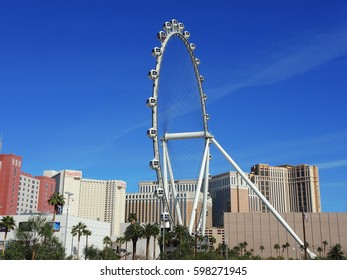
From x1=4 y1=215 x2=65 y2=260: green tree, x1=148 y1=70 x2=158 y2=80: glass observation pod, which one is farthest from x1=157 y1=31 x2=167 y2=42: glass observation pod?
x1=4 y1=215 x2=65 y2=260: green tree

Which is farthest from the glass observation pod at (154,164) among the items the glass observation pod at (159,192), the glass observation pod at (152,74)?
the glass observation pod at (152,74)

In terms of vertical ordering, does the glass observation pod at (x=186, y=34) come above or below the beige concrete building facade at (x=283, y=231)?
above

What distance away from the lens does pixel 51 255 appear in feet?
222

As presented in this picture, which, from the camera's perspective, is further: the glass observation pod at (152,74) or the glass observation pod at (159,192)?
the glass observation pod at (152,74)

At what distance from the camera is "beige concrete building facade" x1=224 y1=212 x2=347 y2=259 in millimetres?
166125

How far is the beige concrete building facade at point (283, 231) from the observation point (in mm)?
166125

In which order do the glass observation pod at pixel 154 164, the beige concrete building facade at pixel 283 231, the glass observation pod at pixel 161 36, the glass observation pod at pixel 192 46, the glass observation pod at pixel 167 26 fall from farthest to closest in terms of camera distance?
1. the beige concrete building facade at pixel 283 231
2. the glass observation pod at pixel 192 46
3. the glass observation pod at pixel 167 26
4. the glass observation pod at pixel 161 36
5. the glass observation pod at pixel 154 164

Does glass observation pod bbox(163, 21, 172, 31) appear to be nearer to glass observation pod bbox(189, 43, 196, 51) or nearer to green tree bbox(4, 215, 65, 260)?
glass observation pod bbox(189, 43, 196, 51)

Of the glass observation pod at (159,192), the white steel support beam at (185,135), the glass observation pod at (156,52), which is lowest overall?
the glass observation pod at (159,192)

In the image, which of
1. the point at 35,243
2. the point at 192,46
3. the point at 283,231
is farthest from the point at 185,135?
the point at 283,231

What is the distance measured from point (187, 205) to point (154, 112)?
129m

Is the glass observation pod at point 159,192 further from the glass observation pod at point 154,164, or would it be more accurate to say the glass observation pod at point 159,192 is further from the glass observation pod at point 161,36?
the glass observation pod at point 161,36

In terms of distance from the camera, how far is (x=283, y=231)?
6816 inches
